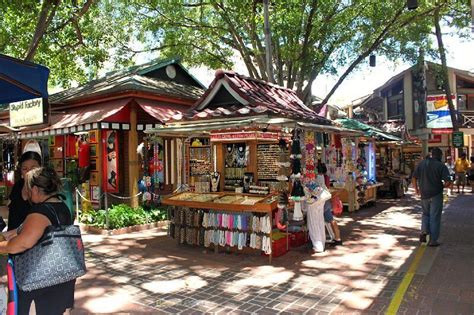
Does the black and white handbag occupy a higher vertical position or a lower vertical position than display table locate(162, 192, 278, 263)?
higher

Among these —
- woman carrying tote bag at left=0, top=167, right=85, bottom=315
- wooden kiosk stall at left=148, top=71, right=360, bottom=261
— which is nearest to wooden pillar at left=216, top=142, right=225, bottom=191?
wooden kiosk stall at left=148, top=71, right=360, bottom=261

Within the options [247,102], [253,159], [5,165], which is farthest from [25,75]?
[5,165]

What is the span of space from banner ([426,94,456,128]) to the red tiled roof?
1909 centimetres

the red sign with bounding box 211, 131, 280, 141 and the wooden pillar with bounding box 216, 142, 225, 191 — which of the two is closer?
the red sign with bounding box 211, 131, 280, 141

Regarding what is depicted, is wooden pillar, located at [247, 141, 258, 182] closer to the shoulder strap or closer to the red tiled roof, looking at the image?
the red tiled roof

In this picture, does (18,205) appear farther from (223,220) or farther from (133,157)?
(133,157)

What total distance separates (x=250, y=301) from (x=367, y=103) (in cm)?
2900

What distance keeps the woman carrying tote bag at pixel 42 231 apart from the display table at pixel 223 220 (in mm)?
4103

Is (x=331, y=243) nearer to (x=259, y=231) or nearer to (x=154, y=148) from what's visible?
(x=259, y=231)

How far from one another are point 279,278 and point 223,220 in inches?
70.0

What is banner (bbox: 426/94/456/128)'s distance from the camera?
24.9 m

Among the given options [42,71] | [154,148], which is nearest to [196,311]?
[42,71]

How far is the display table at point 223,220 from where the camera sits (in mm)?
6941

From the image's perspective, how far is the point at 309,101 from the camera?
15.6 metres
